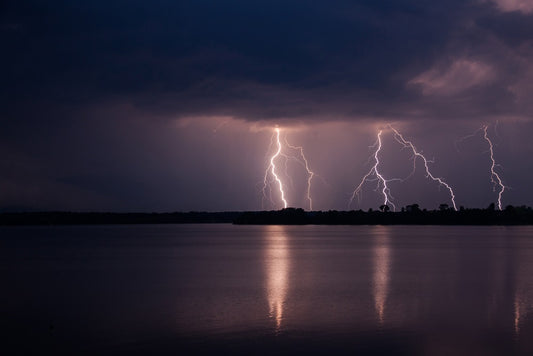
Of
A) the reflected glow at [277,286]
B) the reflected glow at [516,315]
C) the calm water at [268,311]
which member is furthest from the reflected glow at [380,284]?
the reflected glow at [516,315]

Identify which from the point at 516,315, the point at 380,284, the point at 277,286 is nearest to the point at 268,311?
the point at 277,286

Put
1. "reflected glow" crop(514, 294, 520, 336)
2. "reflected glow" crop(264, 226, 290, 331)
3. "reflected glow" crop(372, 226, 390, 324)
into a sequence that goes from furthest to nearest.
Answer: "reflected glow" crop(372, 226, 390, 324)
"reflected glow" crop(264, 226, 290, 331)
"reflected glow" crop(514, 294, 520, 336)

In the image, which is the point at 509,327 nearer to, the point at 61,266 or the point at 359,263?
the point at 359,263

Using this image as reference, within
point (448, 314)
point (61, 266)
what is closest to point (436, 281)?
point (448, 314)

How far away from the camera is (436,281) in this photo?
29.9 m

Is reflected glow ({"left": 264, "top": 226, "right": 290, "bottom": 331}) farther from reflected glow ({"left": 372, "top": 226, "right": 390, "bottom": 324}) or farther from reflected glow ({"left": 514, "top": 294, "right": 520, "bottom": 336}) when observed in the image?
reflected glow ({"left": 514, "top": 294, "right": 520, "bottom": 336})

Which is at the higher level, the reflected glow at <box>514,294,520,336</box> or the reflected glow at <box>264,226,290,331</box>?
the reflected glow at <box>514,294,520,336</box>

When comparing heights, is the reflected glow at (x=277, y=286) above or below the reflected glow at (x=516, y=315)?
below

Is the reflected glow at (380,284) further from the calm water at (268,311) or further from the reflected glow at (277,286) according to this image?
the reflected glow at (277,286)

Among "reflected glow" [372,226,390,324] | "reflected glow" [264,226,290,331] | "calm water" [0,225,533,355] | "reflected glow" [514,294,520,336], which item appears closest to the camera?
"calm water" [0,225,533,355]

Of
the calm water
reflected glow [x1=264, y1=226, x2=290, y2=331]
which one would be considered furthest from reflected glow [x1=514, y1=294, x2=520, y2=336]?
reflected glow [x1=264, y1=226, x2=290, y2=331]

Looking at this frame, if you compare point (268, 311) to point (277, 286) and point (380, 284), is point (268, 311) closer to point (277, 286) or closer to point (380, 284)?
point (277, 286)

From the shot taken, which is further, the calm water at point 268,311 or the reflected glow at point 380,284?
the reflected glow at point 380,284

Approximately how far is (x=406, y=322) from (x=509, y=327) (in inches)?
113
